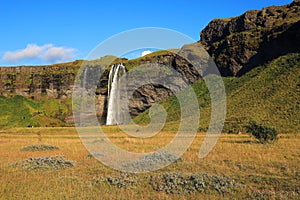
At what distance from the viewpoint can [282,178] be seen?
14.3 metres

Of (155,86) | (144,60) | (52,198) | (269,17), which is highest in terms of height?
(269,17)

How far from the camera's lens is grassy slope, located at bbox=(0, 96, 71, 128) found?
4011 inches

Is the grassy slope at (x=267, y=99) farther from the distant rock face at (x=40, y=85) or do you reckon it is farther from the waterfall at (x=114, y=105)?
the distant rock face at (x=40, y=85)

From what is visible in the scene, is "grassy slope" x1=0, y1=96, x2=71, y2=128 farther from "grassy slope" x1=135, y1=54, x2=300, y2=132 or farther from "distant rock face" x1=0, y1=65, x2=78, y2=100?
"grassy slope" x1=135, y1=54, x2=300, y2=132

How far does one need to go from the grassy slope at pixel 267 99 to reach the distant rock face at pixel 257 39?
591 cm

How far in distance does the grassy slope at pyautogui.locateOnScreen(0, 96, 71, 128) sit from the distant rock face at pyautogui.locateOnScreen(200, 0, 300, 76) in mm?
56198

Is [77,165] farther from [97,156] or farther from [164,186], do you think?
[164,186]

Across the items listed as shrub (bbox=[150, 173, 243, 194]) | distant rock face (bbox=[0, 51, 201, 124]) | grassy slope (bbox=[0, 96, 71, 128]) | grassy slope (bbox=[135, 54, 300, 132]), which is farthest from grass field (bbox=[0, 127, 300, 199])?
distant rock face (bbox=[0, 51, 201, 124])

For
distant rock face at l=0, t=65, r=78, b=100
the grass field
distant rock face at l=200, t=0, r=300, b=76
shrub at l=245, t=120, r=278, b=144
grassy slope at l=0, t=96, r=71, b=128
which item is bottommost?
the grass field

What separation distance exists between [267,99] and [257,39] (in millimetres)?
40859

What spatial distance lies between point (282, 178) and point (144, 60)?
108m

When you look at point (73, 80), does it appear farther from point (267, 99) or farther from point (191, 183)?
point (191, 183)

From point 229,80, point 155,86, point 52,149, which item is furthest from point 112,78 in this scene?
point 52,149

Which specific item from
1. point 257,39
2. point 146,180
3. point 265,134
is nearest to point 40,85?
point 257,39
